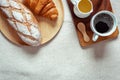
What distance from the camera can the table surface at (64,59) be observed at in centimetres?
73

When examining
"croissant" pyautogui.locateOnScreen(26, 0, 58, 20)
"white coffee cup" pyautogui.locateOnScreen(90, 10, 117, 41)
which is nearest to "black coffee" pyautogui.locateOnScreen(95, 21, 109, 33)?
"white coffee cup" pyautogui.locateOnScreen(90, 10, 117, 41)

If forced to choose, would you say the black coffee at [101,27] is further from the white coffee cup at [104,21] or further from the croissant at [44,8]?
the croissant at [44,8]

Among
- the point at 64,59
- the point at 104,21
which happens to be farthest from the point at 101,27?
the point at 64,59

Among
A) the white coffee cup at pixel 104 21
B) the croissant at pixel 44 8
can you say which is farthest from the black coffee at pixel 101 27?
the croissant at pixel 44 8

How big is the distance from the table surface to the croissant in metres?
0.04

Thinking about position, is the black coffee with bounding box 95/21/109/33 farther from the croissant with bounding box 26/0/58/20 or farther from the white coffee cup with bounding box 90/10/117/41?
the croissant with bounding box 26/0/58/20

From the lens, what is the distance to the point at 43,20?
2.39 ft

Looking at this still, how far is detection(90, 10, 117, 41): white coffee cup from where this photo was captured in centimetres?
70

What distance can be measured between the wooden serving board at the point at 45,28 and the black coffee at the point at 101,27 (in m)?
0.10

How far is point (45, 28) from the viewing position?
728mm

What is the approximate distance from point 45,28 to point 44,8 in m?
0.05

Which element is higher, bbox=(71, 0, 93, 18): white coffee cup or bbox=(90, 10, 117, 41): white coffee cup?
bbox=(71, 0, 93, 18): white coffee cup

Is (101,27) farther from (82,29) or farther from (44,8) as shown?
(44,8)

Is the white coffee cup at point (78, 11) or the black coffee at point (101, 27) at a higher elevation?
the white coffee cup at point (78, 11)
